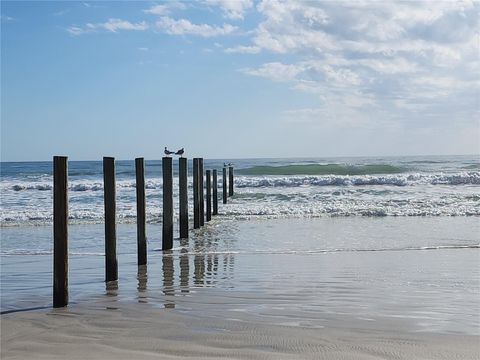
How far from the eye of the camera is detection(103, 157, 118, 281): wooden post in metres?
8.16

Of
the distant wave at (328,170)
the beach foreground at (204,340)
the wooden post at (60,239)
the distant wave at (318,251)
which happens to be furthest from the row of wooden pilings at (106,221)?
the distant wave at (328,170)

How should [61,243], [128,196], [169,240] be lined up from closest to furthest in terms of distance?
[61,243], [169,240], [128,196]

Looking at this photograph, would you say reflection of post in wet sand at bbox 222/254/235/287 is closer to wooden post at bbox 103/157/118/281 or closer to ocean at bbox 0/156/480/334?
ocean at bbox 0/156/480/334

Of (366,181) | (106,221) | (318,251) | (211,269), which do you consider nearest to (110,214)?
(106,221)

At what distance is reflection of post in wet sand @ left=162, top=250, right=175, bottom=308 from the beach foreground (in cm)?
104

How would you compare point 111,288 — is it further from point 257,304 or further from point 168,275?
point 257,304

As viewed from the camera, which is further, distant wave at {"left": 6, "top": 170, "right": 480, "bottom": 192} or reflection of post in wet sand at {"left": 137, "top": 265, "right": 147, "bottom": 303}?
distant wave at {"left": 6, "top": 170, "right": 480, "bottom": 192}

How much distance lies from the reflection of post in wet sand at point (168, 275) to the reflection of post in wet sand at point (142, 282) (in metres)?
0.28

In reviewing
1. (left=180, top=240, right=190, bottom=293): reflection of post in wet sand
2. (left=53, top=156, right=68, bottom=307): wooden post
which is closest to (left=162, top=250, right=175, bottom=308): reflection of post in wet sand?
(left=180, top=240, right=190, bottom=293): reflection of post in wet sand

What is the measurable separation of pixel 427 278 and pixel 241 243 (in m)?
5.43

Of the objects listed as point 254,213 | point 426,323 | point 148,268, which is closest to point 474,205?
point 254,213

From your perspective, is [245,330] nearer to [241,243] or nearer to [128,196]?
[241,243]

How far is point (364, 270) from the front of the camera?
899cm

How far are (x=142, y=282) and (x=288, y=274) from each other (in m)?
2.21
